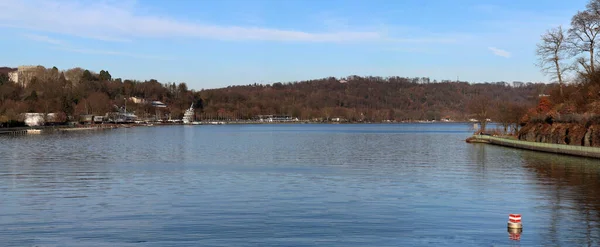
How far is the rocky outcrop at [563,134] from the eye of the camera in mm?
44750

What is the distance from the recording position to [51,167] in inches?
1329

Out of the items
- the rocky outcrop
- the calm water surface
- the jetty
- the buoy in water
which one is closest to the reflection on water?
the calm water surface

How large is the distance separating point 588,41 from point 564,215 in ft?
138

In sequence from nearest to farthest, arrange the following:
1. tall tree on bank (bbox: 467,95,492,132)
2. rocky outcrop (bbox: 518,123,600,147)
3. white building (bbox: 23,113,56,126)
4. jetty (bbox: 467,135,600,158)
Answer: jetty (bbox: 467,135,600,158) → rocky outcrop (bbox: 518,123,600,147) → tall tree on bank (bbox: 467,95,492,132) → white building (bbox: 23,113,56,126)

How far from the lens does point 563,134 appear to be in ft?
167

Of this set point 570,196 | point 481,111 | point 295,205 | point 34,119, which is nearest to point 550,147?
point 570,196

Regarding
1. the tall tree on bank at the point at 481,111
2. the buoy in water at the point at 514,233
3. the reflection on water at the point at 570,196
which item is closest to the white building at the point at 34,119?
the tall tree on bank at the point at 481,111

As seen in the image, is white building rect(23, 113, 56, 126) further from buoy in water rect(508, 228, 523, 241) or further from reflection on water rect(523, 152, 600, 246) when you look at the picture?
buoy in water rect(508, 228, 523, 241)

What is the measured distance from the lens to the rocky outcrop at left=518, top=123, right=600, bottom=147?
44.8 metres

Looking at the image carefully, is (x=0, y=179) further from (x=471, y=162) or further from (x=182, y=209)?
(x=471, y=162)

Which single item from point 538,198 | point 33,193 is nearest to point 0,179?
point 33,193

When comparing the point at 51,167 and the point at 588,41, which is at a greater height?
the point at 588,41

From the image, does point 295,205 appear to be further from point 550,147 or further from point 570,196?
point 550,147

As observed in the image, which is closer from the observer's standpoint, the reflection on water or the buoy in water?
the buoy in water
